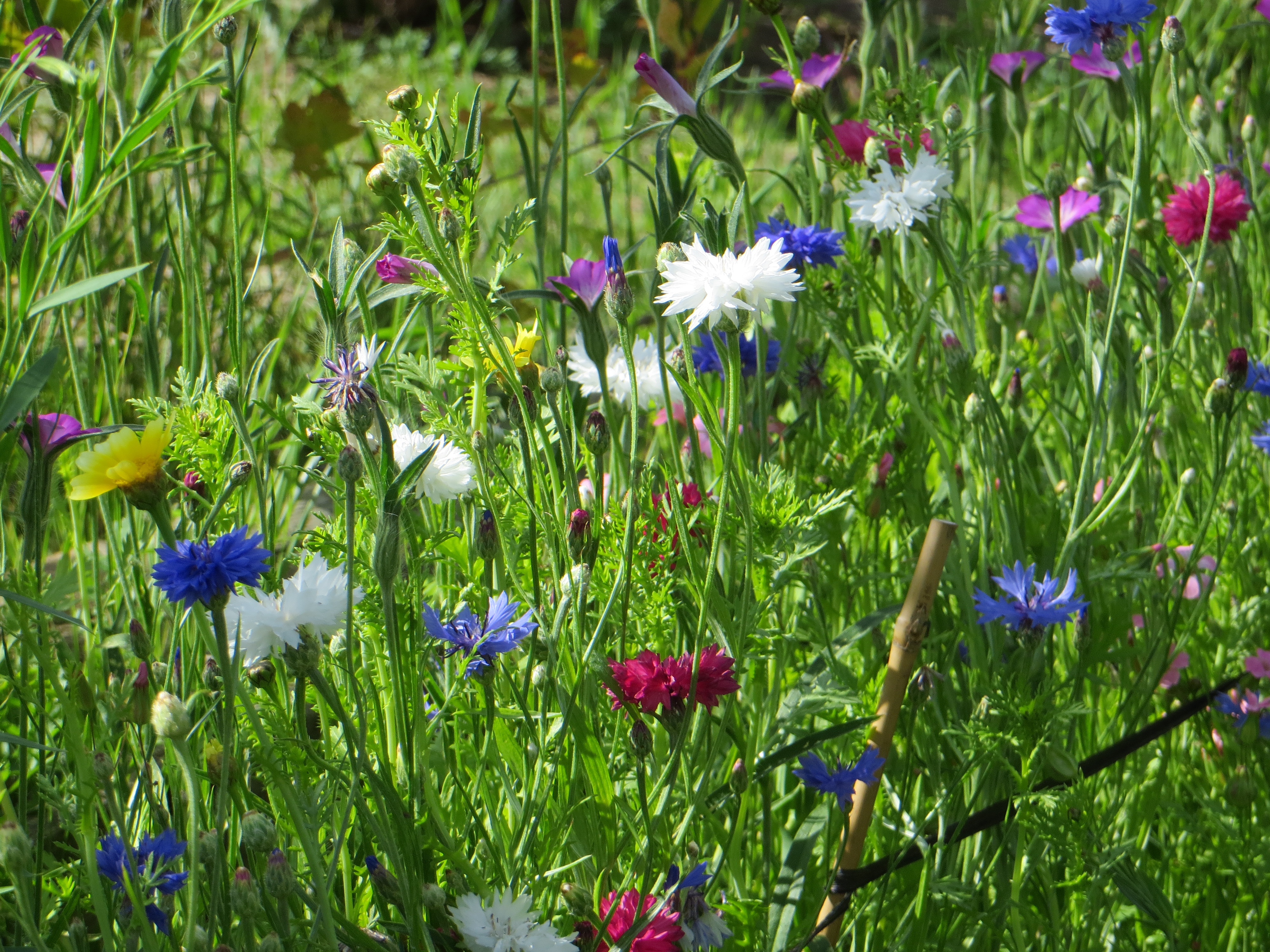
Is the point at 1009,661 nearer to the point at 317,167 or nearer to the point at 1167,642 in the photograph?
the point at 1167,642

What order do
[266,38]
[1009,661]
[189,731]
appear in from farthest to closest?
[266,38] < [1009,661] < [189,731]

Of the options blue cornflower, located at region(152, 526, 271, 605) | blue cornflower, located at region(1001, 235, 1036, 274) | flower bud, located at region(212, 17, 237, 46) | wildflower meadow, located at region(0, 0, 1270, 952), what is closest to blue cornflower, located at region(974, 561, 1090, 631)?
wildflower meadow, located at region(0, 0, 1270, 952)

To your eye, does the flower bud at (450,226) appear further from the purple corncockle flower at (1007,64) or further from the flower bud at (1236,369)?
the purple corncockle flower at (1007,64)

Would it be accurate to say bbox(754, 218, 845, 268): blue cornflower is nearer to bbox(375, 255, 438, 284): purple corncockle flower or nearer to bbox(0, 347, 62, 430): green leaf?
bbox(375, 255, 438, 284): purple corncockle flower

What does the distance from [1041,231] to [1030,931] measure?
78 centimetres

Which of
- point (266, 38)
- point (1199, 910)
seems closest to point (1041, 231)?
point (1199, 910)

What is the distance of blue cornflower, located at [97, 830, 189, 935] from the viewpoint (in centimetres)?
50

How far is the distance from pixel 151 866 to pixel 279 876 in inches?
5.7

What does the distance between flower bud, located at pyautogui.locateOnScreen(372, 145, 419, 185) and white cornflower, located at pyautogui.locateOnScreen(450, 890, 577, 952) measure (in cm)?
30

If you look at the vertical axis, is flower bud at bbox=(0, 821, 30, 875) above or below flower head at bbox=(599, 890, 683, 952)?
below

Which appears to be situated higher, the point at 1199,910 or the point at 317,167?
the point at 317,167

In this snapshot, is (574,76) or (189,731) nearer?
(189,731)

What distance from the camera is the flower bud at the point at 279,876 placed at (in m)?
0.42

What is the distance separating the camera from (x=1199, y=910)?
758 millimetres
